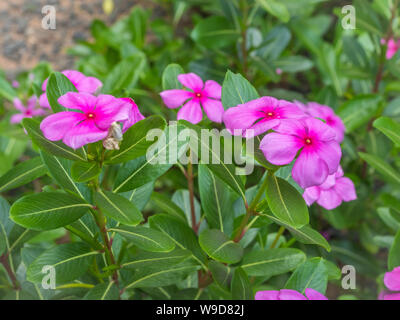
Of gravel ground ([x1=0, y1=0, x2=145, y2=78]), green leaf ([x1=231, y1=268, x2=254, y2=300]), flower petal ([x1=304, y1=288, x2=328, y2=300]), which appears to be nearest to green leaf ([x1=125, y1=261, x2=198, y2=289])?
green leaf ([x1=231, y1=268, x2=254, y2=300])

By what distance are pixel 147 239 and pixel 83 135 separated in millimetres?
229

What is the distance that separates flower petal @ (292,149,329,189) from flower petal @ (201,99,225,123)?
25 centimetres

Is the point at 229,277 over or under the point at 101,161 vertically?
under

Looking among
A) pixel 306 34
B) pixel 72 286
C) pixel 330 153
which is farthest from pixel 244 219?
pixel 306 34

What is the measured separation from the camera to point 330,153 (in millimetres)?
671

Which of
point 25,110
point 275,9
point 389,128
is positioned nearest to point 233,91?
point 389,128

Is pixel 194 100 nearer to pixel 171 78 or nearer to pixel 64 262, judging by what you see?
pixel 171 78

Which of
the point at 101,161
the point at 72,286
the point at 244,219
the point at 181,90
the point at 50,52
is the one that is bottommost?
the point at 72,286

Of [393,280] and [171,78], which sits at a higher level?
[171,78]

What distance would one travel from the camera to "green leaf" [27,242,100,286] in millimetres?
791

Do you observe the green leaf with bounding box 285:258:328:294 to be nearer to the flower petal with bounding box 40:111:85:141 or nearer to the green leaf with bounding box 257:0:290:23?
the flower petal with bounding box 40:111:85:141

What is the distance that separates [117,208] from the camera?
74 cm
